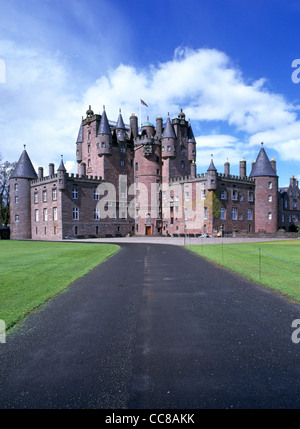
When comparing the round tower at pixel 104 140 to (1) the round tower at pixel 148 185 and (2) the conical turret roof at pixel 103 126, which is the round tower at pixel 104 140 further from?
(1) the round tower at pixel 148 185

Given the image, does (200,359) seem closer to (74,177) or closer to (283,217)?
(74,177)

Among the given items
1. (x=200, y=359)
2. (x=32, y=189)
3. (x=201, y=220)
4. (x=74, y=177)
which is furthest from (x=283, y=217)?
(x=200, y=359)

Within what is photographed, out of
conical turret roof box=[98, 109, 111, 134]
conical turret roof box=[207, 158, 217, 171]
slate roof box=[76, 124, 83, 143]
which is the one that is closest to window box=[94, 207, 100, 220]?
conical turret roof box=[98, 109, 111, 134]

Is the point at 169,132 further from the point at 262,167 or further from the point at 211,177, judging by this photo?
the point at 262,167

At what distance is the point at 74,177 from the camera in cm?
6044

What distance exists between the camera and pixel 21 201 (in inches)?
2643

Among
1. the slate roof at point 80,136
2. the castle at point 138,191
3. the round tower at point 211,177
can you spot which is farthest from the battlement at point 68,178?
the round tower at point 211,177

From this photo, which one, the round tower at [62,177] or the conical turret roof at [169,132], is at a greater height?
the conical turret roof at [169,132]

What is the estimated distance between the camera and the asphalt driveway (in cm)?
429

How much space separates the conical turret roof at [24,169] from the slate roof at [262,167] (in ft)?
149

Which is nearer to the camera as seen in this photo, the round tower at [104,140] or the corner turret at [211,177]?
the corner turret at [211,177]

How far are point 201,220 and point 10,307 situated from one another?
54359 mm

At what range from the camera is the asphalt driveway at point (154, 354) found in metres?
4.29

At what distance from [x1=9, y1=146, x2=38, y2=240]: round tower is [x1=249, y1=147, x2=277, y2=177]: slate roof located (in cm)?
4559
